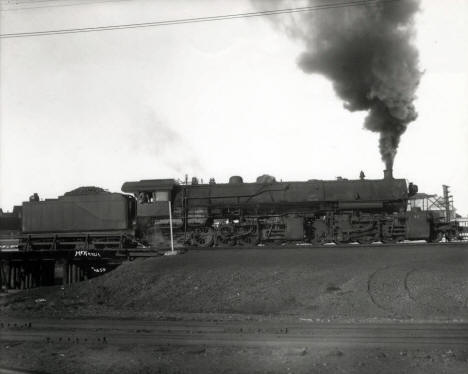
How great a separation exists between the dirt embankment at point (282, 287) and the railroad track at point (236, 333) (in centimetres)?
157

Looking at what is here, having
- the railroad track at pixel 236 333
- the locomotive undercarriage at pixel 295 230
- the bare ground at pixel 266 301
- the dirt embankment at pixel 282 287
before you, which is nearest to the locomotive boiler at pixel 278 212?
the locomotive undercarriage at pixel 295 230

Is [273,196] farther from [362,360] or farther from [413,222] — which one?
[362,360]

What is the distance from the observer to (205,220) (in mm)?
20703

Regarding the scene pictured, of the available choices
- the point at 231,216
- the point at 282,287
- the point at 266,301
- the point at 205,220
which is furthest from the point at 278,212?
the point at 266,301

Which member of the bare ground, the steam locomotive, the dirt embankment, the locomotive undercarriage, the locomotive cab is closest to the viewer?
the bare ground

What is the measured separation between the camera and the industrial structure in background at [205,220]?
19.4m

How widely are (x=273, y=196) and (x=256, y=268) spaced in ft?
20.6

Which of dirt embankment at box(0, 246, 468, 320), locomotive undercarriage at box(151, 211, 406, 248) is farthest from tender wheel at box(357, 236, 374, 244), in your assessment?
dirt embankment at box(0, 246, 468, 320)

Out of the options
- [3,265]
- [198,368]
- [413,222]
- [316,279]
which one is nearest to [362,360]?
[198,368]

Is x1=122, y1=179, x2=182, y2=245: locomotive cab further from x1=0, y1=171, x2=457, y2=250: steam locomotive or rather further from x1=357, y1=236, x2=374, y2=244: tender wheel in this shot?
x1=357, y1=236, x2=374, y2=244: tender wheel

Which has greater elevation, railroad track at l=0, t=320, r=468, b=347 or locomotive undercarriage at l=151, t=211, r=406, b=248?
locomotive undercarriage at l=151, t=211, r=406, b=248

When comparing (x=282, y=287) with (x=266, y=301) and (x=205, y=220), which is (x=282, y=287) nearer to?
(x=266, y=301)

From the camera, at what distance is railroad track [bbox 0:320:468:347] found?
817 centimetres

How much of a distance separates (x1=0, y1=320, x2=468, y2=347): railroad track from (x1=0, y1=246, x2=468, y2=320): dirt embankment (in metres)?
1.57
